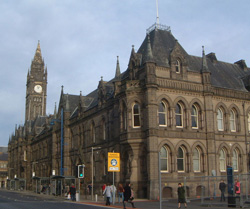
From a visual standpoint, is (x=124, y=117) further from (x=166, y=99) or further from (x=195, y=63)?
(x=195, y=63)

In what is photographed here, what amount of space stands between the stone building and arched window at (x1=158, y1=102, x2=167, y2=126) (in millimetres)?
105

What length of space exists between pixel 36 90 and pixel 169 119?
10296 centimetres

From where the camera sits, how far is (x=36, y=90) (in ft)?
434

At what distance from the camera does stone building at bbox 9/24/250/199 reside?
3559 centimetres

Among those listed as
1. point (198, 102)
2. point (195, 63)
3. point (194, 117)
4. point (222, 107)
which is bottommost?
point (194, 117)

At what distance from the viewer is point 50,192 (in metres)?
52.2

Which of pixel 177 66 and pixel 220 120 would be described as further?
pixel 220 120

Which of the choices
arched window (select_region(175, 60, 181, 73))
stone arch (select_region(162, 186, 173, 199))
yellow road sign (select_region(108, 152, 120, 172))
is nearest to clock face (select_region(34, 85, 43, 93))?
arched window (select_region(175, 60, 181, 73))

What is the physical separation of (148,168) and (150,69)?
32.6 feet

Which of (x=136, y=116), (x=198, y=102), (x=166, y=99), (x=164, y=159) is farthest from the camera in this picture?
(x=198, y=102)

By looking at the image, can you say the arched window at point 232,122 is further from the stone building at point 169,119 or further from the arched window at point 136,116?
the arched window at point 136,116

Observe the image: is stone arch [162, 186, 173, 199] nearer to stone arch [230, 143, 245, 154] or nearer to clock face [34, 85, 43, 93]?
stone arch [230, 143, 245, 154]

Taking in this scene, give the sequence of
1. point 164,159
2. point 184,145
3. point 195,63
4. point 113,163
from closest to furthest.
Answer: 1. point 113,163
2. point 164,159
3. point 184,145
4. point 195,63

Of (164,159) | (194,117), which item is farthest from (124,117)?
(194,117)
